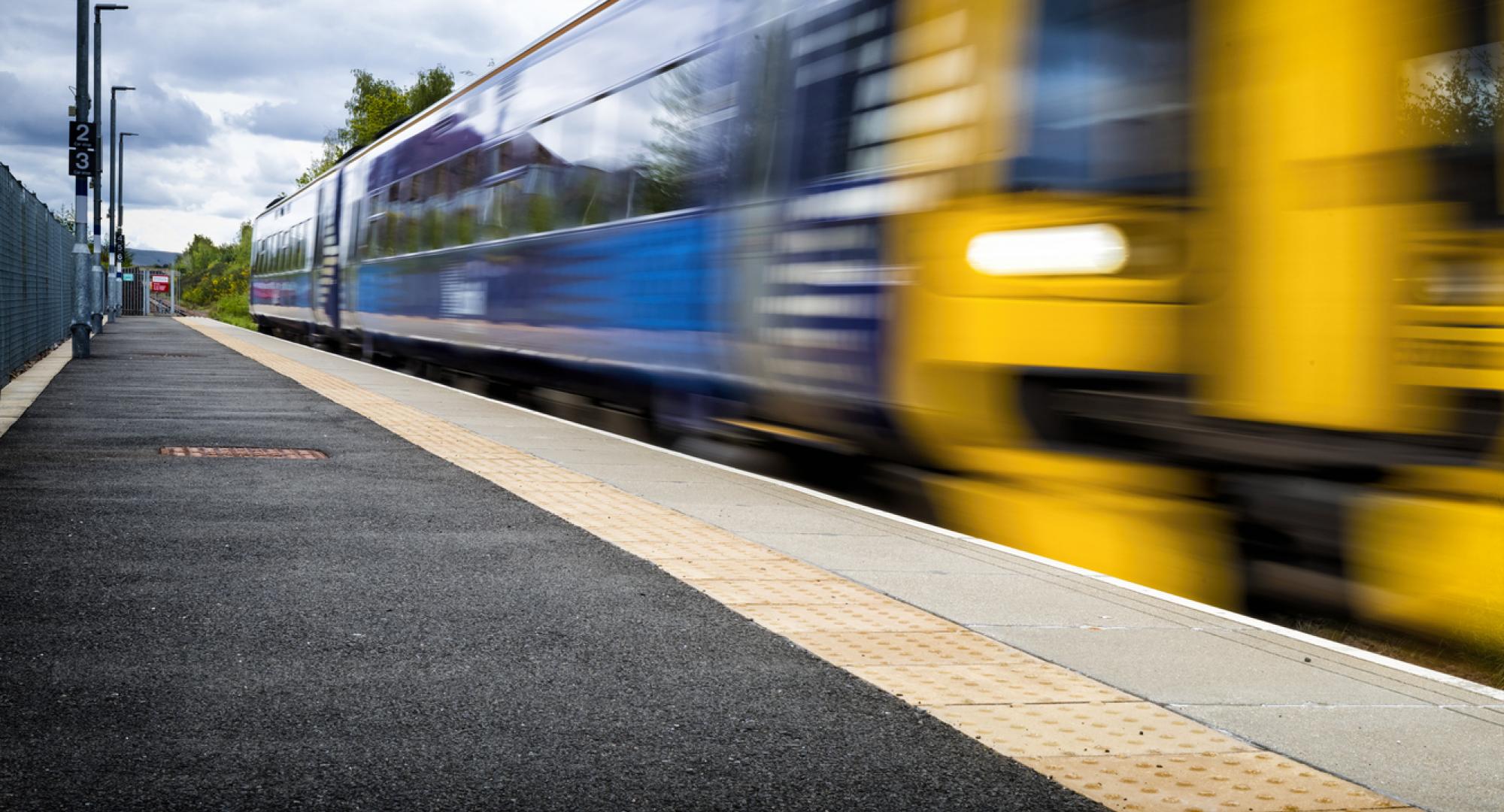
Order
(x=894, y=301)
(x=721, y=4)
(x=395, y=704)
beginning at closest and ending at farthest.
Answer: (x=395, y=704) → (x=894, y=301) → (x=721, y=4)

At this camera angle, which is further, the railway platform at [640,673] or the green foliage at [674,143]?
the green foliage at [674,143]

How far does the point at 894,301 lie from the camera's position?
7.60m

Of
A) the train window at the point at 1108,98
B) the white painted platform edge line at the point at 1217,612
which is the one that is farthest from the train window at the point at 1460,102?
the white painted platform edge line at the point at 1217,612

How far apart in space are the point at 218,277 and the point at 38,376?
10910 cm

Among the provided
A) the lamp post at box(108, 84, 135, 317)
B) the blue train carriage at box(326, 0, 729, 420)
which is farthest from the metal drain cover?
the lamp post at box(108, 84, 135, 317)

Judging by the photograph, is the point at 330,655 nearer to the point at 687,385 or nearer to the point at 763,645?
the point at 763,645

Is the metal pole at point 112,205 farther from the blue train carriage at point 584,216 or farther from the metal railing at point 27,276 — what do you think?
the blue train carriage at point 584,216

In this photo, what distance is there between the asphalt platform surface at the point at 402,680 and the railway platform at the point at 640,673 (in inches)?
0.6

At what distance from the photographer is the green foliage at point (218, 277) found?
3223 inches

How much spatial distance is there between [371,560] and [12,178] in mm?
13924

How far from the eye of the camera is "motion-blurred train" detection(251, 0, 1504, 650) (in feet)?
16.4

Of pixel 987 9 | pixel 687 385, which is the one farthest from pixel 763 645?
pixel 687 385

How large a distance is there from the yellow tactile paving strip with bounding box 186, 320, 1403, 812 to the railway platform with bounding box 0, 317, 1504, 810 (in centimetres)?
1

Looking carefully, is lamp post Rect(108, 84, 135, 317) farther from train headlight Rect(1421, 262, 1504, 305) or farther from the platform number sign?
train headlight Rect(1421, 262, 1504, 305)
